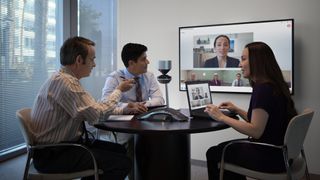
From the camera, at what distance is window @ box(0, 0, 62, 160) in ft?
11.9

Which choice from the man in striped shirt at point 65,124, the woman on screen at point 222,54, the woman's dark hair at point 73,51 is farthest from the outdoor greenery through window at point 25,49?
the woman on screen at point 222,54

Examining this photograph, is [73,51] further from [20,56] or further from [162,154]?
[20,56]

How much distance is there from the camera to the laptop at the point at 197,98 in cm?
214

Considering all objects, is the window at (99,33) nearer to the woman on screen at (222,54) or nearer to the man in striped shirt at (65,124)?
the woman on screen at (222,54)

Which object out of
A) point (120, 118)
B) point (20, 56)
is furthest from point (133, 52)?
point (20, 56)

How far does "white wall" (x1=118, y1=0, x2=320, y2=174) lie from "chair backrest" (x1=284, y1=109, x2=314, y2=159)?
1353 millimetres

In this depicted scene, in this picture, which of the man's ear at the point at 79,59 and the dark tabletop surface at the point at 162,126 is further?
the man's ear at the point at 79,59

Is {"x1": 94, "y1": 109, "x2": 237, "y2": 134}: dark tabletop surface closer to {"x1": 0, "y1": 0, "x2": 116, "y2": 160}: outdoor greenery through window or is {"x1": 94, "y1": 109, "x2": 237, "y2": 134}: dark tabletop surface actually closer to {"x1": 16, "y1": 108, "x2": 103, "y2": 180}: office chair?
{"x1": 16, "y1": 108, "x2": 103, "y2": 180}: office chair

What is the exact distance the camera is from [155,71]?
3863 millimetres

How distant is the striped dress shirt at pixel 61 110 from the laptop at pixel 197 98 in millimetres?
608

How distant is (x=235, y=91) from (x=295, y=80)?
61cm

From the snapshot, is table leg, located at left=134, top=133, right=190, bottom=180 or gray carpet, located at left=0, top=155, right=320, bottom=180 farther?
gray carpet, located at left=0, top=155, right=320, bottom=180

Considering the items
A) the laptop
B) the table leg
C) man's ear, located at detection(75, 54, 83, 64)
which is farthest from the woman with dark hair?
man's ear, located at detection(75, 54, 83, 64)

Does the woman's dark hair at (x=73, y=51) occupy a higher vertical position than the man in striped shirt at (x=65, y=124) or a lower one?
higher
